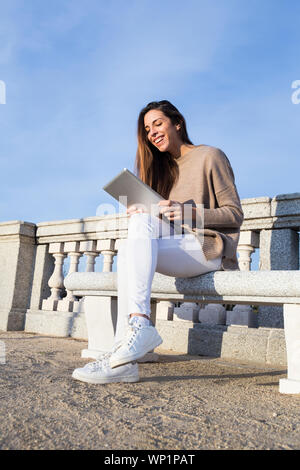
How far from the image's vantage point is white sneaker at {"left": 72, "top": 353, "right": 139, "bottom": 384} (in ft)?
6.21

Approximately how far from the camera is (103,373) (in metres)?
1.91

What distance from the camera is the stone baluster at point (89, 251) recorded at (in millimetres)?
4574

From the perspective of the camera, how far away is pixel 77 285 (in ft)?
9.71

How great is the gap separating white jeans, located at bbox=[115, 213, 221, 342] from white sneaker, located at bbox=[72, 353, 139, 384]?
0.75 ft

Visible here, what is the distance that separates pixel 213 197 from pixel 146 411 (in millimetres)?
1369

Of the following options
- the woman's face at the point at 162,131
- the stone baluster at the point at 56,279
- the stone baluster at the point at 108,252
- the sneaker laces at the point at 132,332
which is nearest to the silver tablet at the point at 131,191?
the woman's face at the point at 162,131

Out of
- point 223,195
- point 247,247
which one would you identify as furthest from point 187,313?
point 223,195

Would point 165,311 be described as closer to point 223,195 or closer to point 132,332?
point 223,195

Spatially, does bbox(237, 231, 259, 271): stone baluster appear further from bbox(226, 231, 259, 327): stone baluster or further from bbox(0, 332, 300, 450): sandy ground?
bbox(0, 332, 300, 450): sandy ground

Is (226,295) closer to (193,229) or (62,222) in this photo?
(193,229)

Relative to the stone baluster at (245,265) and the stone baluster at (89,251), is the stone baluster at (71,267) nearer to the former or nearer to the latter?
the stone baluster at (89,251)

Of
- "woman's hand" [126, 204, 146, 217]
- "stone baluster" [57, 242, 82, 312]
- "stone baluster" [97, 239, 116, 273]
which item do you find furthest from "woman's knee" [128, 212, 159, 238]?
"stone baluster" [57, 242, 82, 312]
